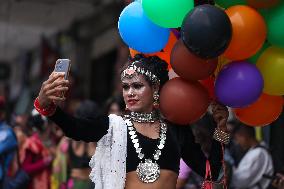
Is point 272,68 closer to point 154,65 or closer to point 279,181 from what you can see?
point 154,65

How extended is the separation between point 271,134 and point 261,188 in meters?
1.49

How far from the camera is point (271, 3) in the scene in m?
3.81

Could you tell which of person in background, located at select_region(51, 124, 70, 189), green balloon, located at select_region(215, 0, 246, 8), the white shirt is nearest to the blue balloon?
green balloon, located at select_region(215, 0, 246, 8)

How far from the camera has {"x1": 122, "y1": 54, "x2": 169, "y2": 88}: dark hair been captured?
4173mm

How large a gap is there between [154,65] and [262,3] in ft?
2.56

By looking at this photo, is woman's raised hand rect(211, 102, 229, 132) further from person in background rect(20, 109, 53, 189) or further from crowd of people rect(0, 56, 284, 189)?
person in background rect(20, 109, 53, 189)

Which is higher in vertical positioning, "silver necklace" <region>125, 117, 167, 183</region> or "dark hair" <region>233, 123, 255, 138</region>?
"silver necklace" <region>125, 117, 167, 183</region>

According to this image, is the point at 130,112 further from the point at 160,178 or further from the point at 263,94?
the point at 263,94

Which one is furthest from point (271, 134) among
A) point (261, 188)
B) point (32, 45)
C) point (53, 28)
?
point (32, 45)

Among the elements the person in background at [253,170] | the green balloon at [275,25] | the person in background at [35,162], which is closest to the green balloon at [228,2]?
the green balloon at [275,25]

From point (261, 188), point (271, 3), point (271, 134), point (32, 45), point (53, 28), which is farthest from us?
point (32, 45)

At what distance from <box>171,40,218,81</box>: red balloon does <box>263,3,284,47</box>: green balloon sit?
34 cm

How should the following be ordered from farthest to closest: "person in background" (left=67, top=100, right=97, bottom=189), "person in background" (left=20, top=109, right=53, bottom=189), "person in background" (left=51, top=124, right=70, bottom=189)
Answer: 1. "person in background" (left=20, top=109, right=53, bottom=189)
2. "person in background" (left=51, top=124, right=70, bottom=189)
3. "person in background" (left=67, top=100, right=97, bottom=189)

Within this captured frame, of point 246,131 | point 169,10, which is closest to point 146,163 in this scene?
point 169,10
